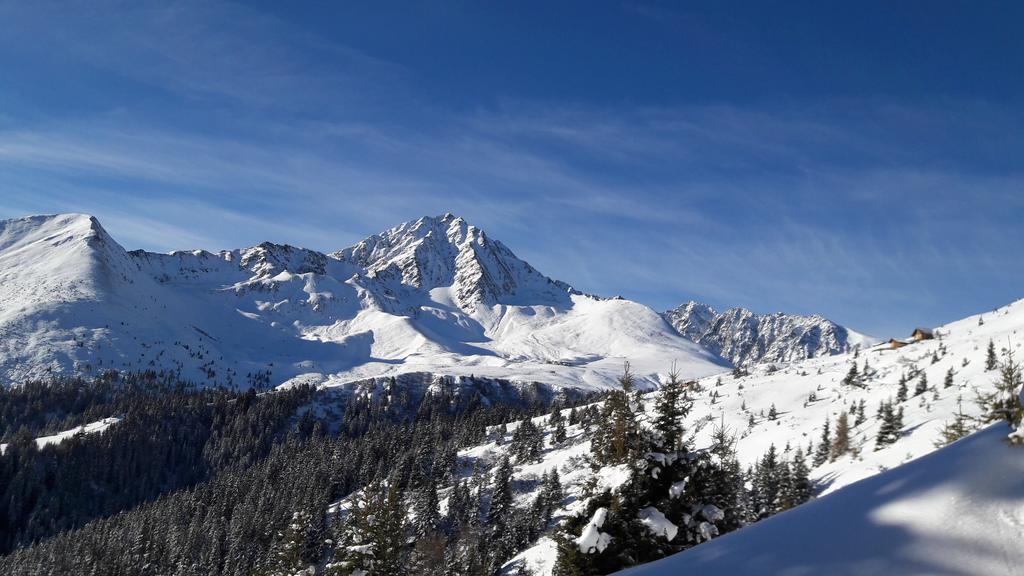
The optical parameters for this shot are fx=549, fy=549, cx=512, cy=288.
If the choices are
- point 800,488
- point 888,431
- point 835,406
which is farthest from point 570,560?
point 835,406

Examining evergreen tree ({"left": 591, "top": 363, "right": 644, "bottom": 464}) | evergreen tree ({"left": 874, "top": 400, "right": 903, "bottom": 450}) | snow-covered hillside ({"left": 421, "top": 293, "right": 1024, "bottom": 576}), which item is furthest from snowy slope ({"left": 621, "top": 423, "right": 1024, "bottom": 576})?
evergreen tree ({"left": 874, "top": 400, "right": 903, "bottom": 450})

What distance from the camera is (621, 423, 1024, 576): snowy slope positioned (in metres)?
4.18

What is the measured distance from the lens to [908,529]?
4.54 m

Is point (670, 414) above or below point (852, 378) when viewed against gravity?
above

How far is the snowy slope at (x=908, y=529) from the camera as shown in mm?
4184

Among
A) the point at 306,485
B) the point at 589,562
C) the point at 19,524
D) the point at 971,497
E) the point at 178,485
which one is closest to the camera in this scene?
the point at 971,497

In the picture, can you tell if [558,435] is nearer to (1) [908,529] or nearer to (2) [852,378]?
(2) [852,378]

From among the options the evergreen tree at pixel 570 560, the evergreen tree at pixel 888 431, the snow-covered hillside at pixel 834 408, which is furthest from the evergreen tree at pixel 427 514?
the evergreen tree at pixel 570 560

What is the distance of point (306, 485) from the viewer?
106500 millimetres

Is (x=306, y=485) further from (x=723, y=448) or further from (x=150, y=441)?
(x=723, y=448)

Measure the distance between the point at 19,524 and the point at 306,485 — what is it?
8145 cm

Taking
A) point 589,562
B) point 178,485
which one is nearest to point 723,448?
point 589,562

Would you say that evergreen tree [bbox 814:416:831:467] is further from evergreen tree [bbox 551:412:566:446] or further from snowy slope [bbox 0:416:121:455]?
snowy slope [bbox 0:416:121:455]

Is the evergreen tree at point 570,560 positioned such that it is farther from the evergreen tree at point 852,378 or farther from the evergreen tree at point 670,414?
the evergreen tree at point 852,378
